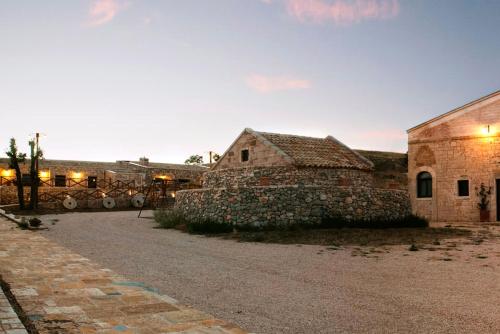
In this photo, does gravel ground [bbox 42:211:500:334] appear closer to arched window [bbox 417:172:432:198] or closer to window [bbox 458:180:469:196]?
window [bbox 458:180:469:196]

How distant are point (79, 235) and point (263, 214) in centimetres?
668

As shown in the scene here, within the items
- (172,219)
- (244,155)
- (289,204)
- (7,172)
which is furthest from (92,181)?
(289,204)

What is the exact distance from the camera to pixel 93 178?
46.3 meters

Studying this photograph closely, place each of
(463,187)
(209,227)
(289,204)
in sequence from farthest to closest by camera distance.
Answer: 1. (463,187)
2. (209,227)
3. (289,204)

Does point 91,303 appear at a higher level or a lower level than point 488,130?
lower

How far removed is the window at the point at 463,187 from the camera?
21.8m

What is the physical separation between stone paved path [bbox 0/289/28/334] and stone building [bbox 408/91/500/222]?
21.7m

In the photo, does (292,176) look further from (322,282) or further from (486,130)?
(322,282)

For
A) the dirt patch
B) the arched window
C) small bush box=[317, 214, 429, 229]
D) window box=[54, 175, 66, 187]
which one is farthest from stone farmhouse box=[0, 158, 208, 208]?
the dirt patch

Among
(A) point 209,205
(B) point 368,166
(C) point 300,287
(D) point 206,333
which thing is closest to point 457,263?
(C) point 300,287

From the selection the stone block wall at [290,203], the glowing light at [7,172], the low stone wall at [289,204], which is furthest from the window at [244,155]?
the glowing light at [7,172]

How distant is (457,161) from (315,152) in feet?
24.3

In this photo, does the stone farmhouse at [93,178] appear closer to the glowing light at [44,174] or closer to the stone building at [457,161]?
the glowing light at [44,174]

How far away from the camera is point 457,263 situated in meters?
9.21
